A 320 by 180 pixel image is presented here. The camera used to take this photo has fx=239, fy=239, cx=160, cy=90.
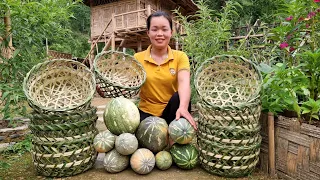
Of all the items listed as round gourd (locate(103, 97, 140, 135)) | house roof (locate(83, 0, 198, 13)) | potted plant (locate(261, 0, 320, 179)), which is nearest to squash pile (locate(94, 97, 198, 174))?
round gourd (locate(103, 97, 140, 135))

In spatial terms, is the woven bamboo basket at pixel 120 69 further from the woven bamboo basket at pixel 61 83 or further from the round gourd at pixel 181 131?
the round gourd at pixel 181 131

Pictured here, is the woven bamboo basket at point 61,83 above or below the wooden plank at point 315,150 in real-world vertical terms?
above

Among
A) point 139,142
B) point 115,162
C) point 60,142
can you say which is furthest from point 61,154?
point 139,142

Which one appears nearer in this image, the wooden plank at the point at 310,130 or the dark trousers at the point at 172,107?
the wooden plank at the point at 310,130

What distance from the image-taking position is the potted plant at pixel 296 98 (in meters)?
1.90

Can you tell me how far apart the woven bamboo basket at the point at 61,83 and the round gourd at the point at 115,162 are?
600 millimetres

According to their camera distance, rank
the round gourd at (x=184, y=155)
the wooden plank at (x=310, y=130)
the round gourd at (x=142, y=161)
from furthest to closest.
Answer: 1. the round gourd at (x=184, y=155)
2. the round gourd at (x=142, y=161)
3. the wooden plank at (x=310, y=130)

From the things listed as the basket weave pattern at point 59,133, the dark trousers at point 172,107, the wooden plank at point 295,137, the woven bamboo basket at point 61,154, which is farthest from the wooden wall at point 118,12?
the wooden plank at point 295,137

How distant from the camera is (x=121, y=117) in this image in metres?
2.35

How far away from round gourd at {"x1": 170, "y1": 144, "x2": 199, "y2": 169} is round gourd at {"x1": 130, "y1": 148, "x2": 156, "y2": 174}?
23cm

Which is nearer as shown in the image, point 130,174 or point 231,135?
point 231,135

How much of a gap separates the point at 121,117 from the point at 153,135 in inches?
14.2

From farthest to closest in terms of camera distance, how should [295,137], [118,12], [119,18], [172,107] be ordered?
[118,12] < [119,18] < [172,107] < [295,137]

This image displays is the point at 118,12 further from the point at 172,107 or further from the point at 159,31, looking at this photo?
the point at 172,107
